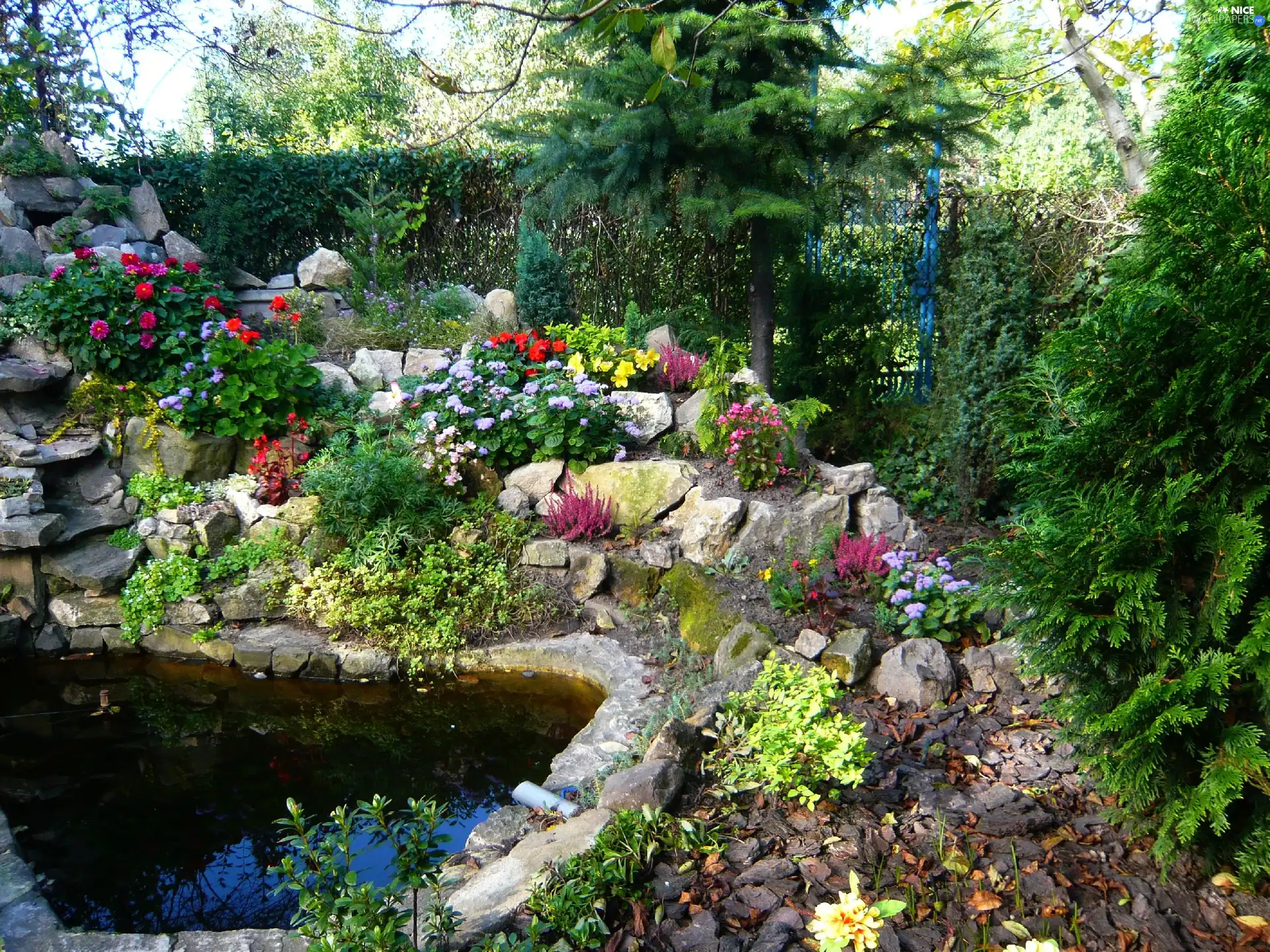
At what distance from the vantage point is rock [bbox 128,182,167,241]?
877cm

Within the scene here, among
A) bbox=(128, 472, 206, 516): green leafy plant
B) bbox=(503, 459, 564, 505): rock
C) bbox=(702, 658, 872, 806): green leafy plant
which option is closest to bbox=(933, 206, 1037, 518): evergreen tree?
bbox=(503, 459, 564, 505): rock

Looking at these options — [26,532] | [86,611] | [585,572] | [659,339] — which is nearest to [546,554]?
[585,572]

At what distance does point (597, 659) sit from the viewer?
503 cm

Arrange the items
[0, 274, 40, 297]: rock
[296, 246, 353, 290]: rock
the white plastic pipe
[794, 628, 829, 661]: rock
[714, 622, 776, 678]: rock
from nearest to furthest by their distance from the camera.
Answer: the white plastic pipe
[794, 628, 829, 661]: rock
[714, 622, 776, 678]: rock
[0, 274, 40, 297]: rock
[296, 246, 353, 290]: rock

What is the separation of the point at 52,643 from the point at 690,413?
4604 millimetres

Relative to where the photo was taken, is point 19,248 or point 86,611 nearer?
point 86,611

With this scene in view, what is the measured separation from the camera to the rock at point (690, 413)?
632cm

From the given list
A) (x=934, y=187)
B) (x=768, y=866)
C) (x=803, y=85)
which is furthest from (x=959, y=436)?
(x=768, y=866)

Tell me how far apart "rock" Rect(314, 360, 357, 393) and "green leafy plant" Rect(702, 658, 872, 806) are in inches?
191

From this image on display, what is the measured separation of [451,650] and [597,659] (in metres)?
0.91

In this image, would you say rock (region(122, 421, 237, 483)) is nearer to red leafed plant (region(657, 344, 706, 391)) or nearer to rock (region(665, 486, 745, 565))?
red leafed plant (region(657, 344, 706, 391))

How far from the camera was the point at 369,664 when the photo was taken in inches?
207

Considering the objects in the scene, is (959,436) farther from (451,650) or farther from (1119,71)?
(451,650)

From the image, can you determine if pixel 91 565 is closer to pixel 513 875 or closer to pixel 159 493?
pixel 159 493
